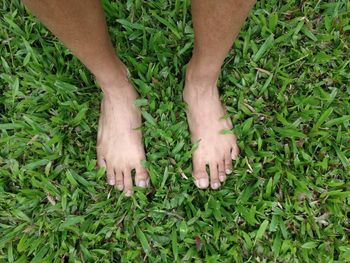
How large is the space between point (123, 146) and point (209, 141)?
0.33 m

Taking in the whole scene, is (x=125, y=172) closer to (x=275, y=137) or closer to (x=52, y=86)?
(x=52, y=86)

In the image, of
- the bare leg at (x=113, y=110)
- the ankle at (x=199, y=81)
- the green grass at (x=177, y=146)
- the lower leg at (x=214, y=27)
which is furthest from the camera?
the green grass at (x=177, y=146)

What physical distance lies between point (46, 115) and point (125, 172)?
42 centimetres

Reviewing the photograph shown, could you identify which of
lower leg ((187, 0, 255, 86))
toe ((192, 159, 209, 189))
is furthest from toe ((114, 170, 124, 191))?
lower leg ((187, 0, 255, 86))

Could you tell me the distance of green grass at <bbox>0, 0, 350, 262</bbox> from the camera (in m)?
1.73

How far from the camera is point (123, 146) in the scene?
5.82ft

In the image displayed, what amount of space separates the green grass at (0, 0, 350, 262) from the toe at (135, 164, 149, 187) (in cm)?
3

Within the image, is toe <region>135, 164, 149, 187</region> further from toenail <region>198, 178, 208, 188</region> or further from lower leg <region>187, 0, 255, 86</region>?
lower leg <region>187, 0, 255, 86</region>

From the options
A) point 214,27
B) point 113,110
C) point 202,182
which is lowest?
point 202,182

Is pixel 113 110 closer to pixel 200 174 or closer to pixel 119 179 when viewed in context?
pixel 119 179

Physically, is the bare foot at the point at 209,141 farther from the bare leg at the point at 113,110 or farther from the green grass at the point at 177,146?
the bare leg at the point at 113,110

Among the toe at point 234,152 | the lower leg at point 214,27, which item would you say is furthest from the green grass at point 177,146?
the lower leg at point 214,27

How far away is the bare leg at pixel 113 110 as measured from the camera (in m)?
1.37

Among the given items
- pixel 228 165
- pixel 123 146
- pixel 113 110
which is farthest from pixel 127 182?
pixel 228 165
